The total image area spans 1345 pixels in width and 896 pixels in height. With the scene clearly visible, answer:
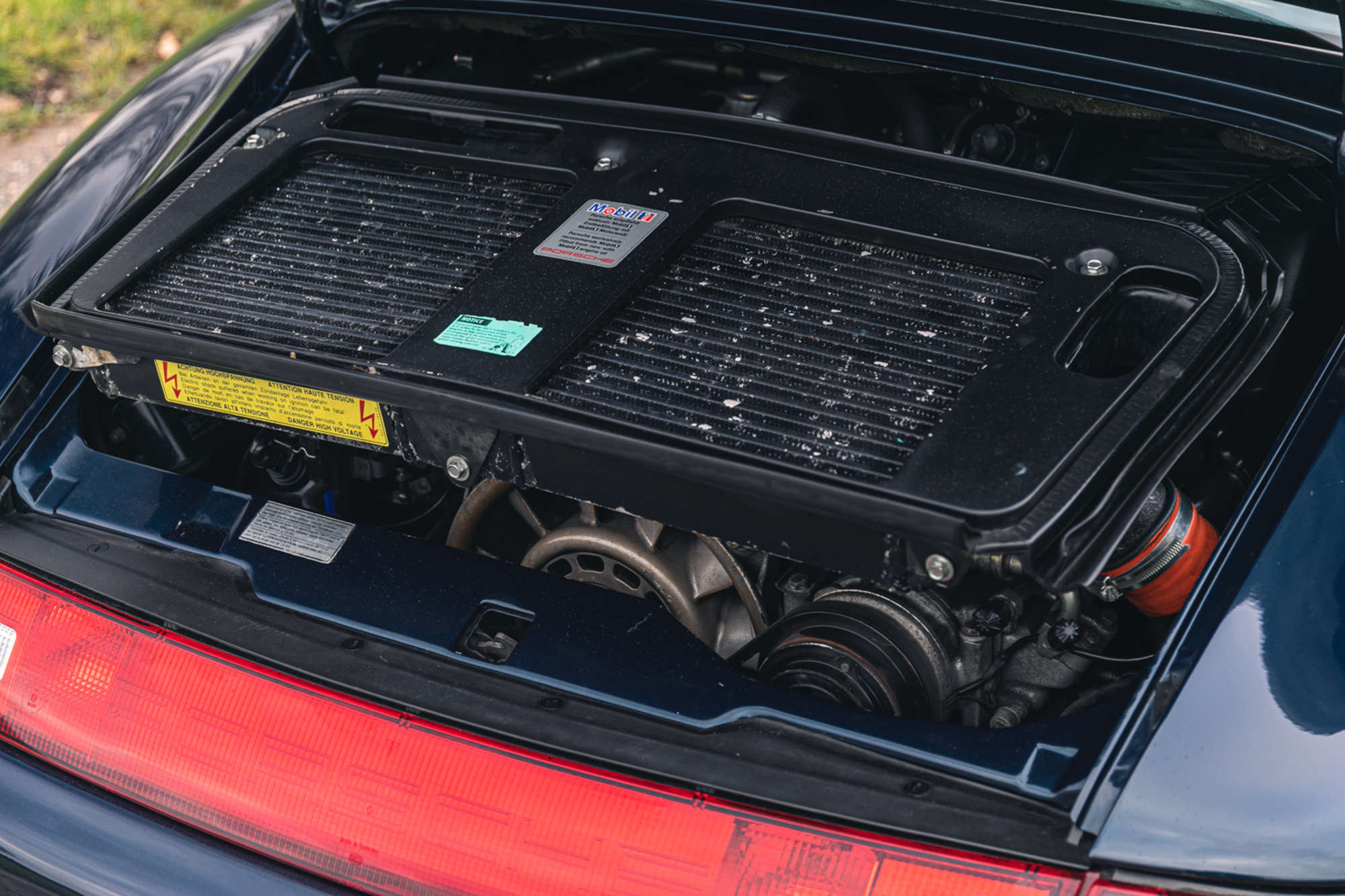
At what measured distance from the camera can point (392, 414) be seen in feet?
4.24

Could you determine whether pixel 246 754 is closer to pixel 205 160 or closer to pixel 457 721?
pixel 457 721

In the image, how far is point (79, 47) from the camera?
13.9 feet

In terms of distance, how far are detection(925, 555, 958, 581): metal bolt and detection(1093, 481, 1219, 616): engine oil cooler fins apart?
0.84 feet

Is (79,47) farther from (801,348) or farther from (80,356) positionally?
(801,348)

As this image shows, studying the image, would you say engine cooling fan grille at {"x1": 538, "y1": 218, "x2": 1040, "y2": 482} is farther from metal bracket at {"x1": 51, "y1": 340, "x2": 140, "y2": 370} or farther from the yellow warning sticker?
metal bracket at {"x1": 51, "y1": 340, "x2": 140, "y2": 370}

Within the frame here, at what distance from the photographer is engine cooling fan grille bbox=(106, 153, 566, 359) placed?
1.36 meters

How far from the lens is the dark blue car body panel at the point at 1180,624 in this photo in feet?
3.33

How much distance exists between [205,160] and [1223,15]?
1284mm

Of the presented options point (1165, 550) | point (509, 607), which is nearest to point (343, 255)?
point (509, 607)

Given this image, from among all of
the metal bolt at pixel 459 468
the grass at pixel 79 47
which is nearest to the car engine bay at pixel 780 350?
the metal bolt at pixel 459 468

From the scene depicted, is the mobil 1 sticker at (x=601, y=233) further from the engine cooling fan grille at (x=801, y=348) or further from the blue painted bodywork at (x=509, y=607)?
the blue painted bodywork at (x=509, y=607)

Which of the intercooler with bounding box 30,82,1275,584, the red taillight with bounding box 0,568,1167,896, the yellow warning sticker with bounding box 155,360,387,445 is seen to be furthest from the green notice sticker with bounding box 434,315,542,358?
the red taillight with bounding box 0,568,1167,896

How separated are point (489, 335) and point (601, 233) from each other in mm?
210

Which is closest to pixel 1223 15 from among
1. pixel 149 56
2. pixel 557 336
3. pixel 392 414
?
pixel 557 336
